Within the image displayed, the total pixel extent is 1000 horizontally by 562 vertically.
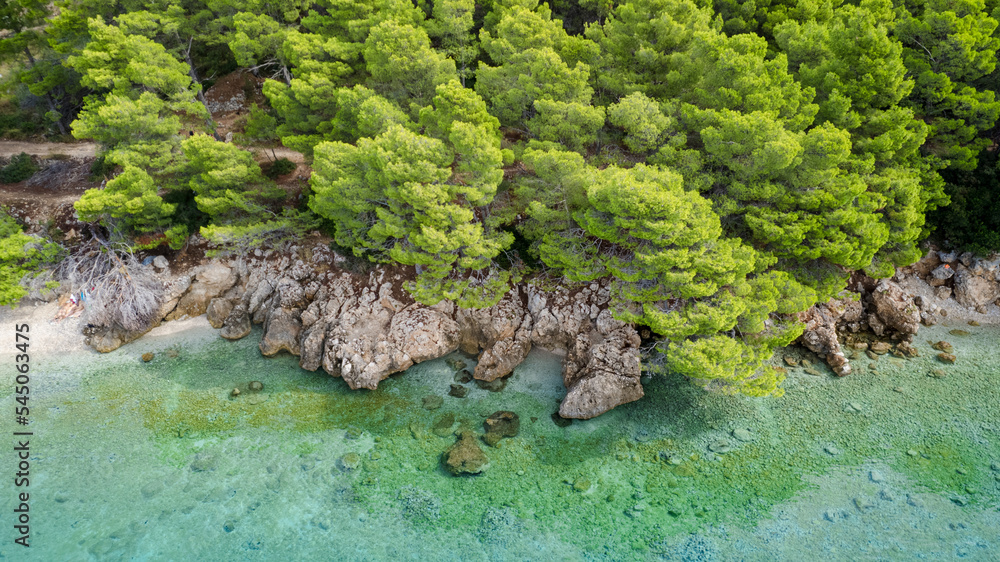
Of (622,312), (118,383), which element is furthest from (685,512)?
(118,383)

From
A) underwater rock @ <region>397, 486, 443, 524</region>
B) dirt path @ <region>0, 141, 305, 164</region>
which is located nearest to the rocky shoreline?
underwater rock @ <region>397, 486, 443, 524</region>

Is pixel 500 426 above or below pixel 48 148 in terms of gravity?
below

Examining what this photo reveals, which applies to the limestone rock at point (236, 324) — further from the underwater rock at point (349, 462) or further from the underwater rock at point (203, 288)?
the underwater rock at point (349, 462)

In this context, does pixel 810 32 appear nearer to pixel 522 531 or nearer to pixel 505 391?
pixel 505 391

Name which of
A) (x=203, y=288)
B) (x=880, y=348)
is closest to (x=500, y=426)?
(x=880, y=348)

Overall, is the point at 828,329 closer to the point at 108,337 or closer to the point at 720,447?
the point at 720,447

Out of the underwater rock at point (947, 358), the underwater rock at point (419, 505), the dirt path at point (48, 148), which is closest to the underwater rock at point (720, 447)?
the underwater rock at point (419, 505)

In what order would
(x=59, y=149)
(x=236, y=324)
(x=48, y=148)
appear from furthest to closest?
(x=48, y=148)
(x=59, y=149)
(x=236, y=324)
